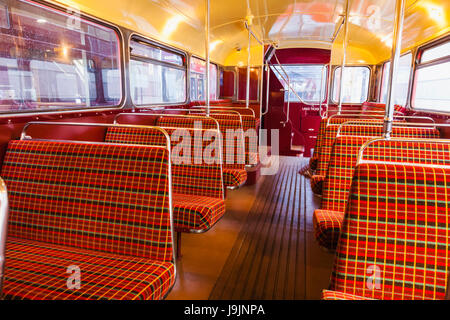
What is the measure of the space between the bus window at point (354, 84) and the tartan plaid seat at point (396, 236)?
6.47 m

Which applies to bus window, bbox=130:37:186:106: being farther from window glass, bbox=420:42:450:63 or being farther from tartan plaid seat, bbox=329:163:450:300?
window glass, bbox=420:42:450:63

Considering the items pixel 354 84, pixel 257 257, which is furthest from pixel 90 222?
pixel 354 84

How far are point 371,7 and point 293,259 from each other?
3838mm

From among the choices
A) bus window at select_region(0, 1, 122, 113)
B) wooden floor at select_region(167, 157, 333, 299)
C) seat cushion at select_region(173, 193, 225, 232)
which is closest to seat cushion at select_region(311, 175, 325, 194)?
wooden floor at select_region(167, 157, 333, 299)

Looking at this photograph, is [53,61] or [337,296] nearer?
[337,296]

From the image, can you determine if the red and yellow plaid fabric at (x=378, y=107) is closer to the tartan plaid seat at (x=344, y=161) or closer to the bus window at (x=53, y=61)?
the tartan plaid seat at (x=344, y=161)

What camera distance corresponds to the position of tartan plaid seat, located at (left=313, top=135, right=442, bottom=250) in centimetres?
170

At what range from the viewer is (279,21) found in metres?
5.28

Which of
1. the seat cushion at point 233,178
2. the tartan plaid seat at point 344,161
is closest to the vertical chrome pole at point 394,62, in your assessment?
the tartan plaid seat at point 344,161

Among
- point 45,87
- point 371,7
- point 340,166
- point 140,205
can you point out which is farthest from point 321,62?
point 140,205

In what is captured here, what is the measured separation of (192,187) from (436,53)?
3625 millimetres

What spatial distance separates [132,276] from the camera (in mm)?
1250

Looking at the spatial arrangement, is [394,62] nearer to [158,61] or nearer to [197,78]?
[158,61]
